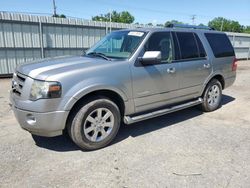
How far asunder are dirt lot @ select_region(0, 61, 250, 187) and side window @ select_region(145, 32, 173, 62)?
1421mm

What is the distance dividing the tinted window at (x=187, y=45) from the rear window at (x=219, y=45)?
0.63m

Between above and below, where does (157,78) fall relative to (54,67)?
below

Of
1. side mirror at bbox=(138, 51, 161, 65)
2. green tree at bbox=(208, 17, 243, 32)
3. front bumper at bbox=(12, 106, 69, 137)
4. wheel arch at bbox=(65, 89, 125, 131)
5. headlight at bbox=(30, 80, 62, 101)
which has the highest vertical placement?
green tree at bbox=(208, 17, 243, 32)

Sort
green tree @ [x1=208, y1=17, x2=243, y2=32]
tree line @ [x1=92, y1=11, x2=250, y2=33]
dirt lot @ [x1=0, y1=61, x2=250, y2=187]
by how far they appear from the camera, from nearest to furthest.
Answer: dirt lot @ [x1=0, y1=61, x2=250, y2=187], tree line @ [x1=92, y1=11, x2=250, y2=33], green tree @ [x1=208, y1=17, x2=243, y2=32]

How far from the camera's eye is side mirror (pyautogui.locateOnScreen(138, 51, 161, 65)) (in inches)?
153

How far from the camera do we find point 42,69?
11.3 feet

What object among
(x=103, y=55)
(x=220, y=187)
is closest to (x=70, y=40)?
(x=103, y=55)

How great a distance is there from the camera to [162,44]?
449cm

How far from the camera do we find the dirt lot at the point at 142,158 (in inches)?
118

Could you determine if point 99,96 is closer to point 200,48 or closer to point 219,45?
point 200,48

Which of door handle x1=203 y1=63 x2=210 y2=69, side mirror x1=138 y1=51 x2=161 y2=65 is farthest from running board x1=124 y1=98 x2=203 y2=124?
side mirror x1=138 y1=51 x2=161 y2=65

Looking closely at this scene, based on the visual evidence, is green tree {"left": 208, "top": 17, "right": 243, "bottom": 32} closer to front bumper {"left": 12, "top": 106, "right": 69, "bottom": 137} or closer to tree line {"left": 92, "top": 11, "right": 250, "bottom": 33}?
tree line {"left": 92, "top": 11, "right": 250, "bottom": 33}

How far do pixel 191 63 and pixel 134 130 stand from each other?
1820 millimetres

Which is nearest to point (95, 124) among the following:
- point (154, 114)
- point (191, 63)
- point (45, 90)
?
point (45, 90)
